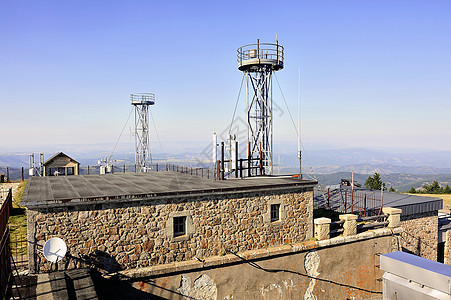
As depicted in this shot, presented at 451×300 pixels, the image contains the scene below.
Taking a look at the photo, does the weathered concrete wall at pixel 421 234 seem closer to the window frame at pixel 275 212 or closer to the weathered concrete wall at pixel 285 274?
the weathered concrete wall at pixel 285 274

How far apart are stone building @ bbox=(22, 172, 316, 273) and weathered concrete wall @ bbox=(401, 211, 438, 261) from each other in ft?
28.0

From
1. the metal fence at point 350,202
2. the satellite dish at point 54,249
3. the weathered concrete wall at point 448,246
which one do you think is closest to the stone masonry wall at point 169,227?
the satellite dish at point 54,249

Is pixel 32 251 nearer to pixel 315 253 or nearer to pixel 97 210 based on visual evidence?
pixel 97 210

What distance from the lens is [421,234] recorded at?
23.4 meters

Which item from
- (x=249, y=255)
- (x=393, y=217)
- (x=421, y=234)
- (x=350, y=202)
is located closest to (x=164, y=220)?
(x=249, y=255)

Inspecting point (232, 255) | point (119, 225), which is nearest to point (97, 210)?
point (119, 225)

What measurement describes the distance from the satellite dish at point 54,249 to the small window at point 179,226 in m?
4.32

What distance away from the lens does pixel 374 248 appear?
19.6 metres

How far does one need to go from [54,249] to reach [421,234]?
872 inches

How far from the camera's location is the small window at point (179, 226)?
48.1ft

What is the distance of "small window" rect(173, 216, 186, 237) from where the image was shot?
1466 centimetres

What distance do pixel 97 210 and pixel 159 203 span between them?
2368 mm

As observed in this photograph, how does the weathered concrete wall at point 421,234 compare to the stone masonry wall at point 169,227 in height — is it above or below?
below

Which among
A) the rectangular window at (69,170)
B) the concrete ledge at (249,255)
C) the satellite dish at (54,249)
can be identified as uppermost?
the rectangular window at (69,170)
